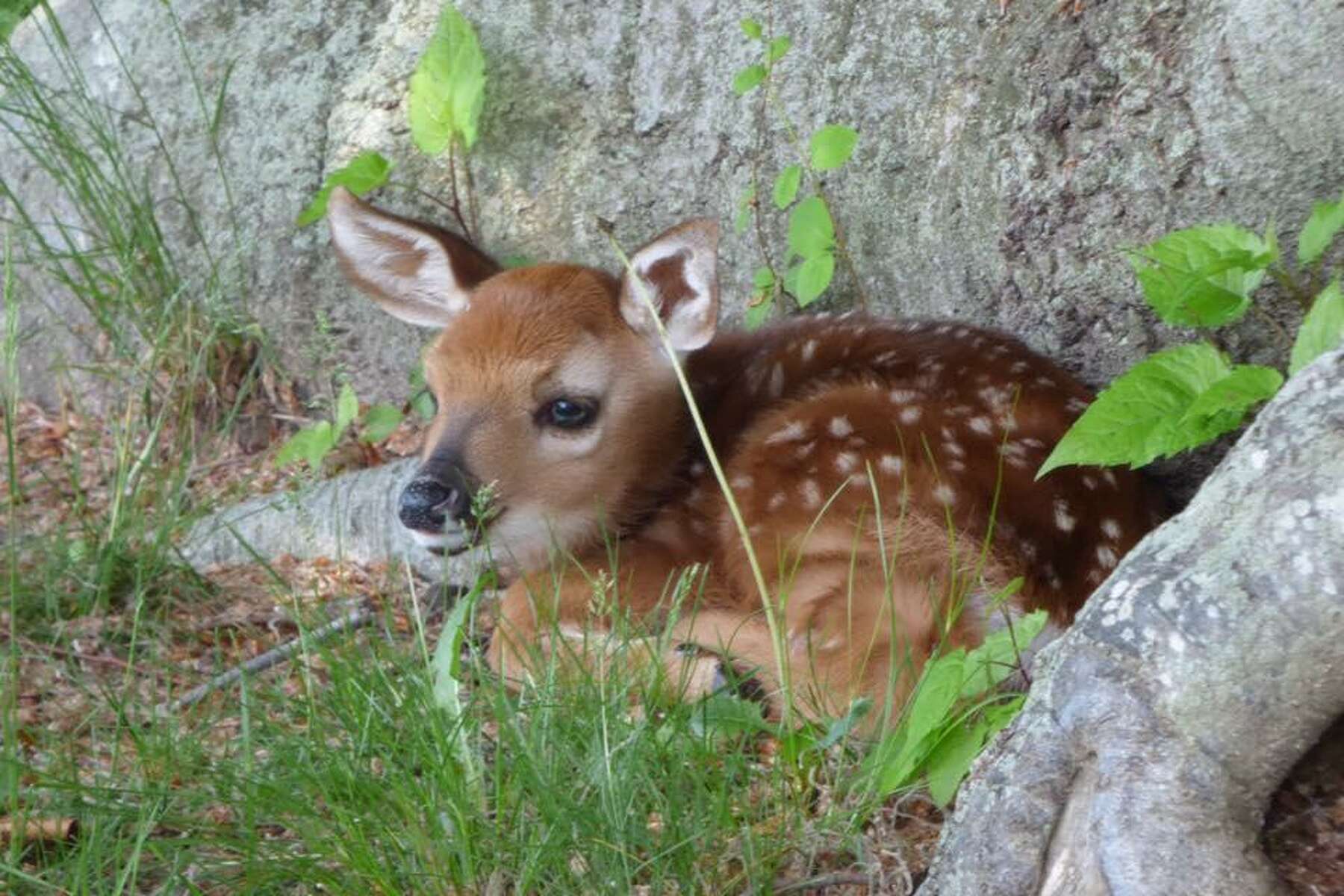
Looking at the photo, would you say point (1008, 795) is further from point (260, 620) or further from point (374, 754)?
point (260, 620)

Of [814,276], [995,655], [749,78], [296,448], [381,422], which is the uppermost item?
[749,78]

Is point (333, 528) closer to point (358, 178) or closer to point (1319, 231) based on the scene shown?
point (358, 178)

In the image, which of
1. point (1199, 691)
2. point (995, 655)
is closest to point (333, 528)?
point (995, 655)

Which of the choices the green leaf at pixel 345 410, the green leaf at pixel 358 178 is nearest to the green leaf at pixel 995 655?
the green leaf at pixel 345 410

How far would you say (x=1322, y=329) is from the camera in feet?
9.41

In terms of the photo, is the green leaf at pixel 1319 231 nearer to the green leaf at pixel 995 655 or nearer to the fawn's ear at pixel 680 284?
the green leaf at pixel 995 655

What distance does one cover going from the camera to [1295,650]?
2.24 metres

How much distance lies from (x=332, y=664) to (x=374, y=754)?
0.22m

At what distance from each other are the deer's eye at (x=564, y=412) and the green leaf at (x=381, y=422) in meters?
1.28

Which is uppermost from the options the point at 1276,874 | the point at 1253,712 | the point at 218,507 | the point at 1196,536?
the point at 1196,536

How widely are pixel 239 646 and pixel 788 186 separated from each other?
1.67 meters

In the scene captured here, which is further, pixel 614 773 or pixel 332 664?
pixel 332 664

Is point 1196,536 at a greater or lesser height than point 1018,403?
greater

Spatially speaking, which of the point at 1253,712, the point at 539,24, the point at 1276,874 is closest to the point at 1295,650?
the point at 1253,712
